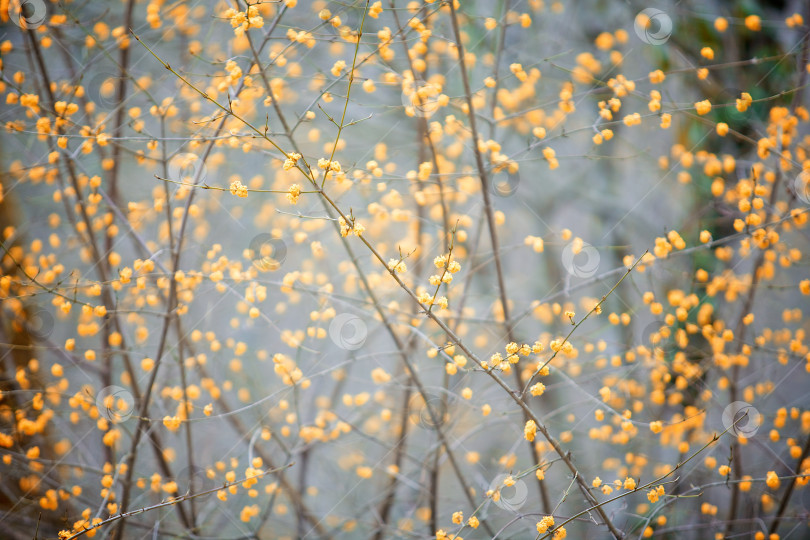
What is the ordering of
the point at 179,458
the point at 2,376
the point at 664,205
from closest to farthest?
the point at 2,376
the point at 179,458
the point at 664,205

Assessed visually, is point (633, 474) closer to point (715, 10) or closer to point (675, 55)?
point (675, 55)

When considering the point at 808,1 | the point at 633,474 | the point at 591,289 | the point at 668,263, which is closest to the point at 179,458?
the point at 633,474

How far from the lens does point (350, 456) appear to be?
10.4 ft

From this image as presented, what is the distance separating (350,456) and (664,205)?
239cm

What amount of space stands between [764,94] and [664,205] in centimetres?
77

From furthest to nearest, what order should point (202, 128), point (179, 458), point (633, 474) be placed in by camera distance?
1. point (179, 458)
2. point (633, 474)
3. point (202, 128)

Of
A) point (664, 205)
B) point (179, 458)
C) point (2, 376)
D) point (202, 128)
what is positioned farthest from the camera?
point (664, 205)

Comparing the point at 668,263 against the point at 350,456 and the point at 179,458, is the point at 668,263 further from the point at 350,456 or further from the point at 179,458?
the point at 179,458

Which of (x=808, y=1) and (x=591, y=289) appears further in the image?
(x=591, y=289)

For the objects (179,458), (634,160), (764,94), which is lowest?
(179,458)

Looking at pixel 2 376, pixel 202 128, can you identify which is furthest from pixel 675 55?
pixel 2 376

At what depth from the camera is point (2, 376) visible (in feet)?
7.63

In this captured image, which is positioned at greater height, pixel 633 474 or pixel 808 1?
pixel 808 1

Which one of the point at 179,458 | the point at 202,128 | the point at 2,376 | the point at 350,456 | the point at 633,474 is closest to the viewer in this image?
the point at 202,128
